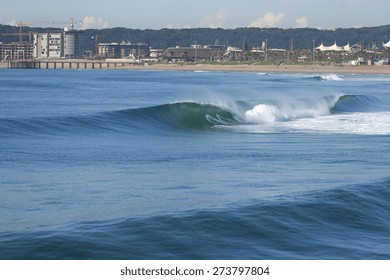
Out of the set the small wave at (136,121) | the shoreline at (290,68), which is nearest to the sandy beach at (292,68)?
the shoreline at (290,68)

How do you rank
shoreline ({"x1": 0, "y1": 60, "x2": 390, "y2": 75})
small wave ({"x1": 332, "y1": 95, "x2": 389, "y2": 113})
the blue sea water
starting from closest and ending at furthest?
1. the blue sea water
2. small wave ({"x1": 332, "y1": 95, "x2": 389, "y2": 113})
3. shoreline ({"x1": 0, "y1": 60, "x2": 390, "y2": 75})

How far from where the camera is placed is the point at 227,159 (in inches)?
877

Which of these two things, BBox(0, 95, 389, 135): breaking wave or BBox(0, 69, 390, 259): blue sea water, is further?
BBox(0, 95, 389, 135): breaking wave

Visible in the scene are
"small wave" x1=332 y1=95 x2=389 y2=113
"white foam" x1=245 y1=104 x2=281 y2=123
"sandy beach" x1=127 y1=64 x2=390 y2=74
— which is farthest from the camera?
"sandy beach" x1=127 y1=64 x2=390 y2=74

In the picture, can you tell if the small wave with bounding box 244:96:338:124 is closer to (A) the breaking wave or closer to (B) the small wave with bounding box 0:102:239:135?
(A) the breaking wave

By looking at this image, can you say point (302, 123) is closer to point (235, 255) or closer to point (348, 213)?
point (348, 213)

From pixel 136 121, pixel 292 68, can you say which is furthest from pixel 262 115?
pixel 292 68

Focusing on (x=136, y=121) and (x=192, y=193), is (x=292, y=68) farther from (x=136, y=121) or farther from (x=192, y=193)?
(x=192, y=193)

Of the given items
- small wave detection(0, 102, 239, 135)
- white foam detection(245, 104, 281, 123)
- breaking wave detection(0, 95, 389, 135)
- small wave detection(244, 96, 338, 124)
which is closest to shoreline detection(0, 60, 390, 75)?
small wave detection(244, 96, 338, 124)

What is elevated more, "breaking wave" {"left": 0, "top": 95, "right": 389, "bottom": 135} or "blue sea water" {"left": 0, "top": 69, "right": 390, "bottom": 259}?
"blue sea water" {"left": 0, "top": 69, "right": 390, "bottom": 259}

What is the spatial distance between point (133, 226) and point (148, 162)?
8.77 meters

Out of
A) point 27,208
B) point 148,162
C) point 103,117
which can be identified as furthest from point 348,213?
point 103,117

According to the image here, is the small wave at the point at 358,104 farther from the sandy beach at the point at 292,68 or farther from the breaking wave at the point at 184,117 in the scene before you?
the sandy beach at the point at 292,68

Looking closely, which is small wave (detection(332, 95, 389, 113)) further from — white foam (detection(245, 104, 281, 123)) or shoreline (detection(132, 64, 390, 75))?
shoreline (detection(132, 64, 390, 75))
